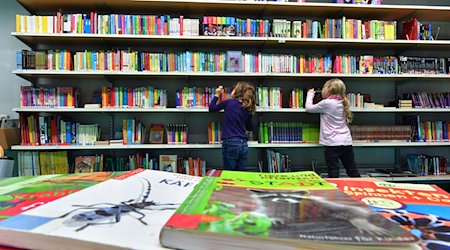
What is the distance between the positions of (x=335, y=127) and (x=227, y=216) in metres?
3.00

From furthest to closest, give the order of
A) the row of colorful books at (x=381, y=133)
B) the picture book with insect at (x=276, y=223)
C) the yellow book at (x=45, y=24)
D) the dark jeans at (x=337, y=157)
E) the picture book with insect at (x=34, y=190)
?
1. the row of colorful books at (x=381, y=133)
2. the dark jeans at (x=337, y=157)
3. the yellow book at (x=45, y=24)
4. the picture book with insect at (x=34, y=190)
5. the picture book with insect at (x=276, y=223)

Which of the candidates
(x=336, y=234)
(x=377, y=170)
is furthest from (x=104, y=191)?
(x=377, y=170)

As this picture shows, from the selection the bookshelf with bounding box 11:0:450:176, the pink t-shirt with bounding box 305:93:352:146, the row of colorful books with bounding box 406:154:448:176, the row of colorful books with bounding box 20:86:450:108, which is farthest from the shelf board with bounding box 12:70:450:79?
the row of colorful books with bounding box 406:154:448:176

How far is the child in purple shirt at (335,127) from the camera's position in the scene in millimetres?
3131

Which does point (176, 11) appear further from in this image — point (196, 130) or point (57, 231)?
point (57, 231)

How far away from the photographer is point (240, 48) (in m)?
3.59

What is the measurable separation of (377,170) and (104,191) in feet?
12.4

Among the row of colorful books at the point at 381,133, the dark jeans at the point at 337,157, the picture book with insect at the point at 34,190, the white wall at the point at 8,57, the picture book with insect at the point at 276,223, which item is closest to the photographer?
the picture book with insect at the point at 276,223

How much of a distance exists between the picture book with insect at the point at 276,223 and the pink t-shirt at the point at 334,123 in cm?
277

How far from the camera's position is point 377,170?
144 inches

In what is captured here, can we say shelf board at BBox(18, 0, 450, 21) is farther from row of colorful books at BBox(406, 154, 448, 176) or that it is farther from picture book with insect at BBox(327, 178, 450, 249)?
picture book with insect at BBox(327, 178, 450, 249)

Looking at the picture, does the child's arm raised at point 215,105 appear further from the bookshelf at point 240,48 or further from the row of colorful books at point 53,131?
the row of colorful books at point 53,131

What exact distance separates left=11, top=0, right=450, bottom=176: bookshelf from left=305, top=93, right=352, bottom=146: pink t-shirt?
237mm

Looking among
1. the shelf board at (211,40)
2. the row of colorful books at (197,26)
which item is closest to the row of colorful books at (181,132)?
the shelf board at (211,40)
